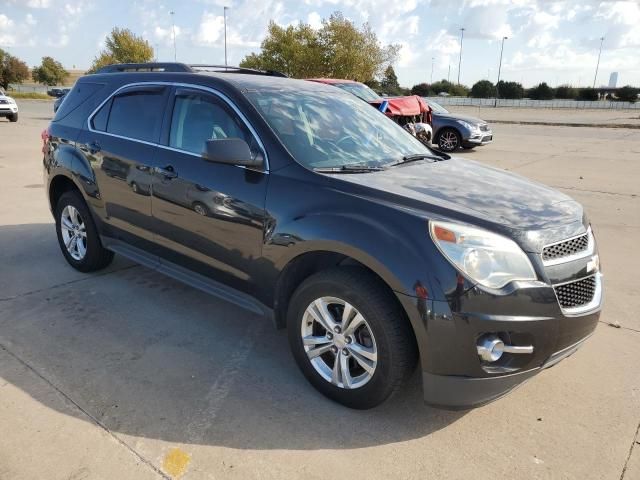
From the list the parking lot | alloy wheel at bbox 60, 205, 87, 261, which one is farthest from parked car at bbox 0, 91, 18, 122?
the parking lot

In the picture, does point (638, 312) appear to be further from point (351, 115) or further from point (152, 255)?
point (152, 255)

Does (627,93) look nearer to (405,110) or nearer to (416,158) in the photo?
(405,110)

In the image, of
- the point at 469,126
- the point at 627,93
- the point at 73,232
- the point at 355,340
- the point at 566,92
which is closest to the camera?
the point at 355,340

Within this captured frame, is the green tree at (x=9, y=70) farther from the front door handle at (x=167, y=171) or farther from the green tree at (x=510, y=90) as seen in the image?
the front door handle at (x=167, y=171)

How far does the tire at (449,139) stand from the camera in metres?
14.9

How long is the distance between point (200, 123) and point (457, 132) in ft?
40.2

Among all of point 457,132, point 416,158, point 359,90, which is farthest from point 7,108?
point 416,158

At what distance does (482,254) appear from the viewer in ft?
8.34

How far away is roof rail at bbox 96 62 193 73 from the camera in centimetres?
419

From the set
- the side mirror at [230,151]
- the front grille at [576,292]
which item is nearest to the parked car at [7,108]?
the side mirror at [230,151]

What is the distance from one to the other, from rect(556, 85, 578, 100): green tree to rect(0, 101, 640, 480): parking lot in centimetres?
7321

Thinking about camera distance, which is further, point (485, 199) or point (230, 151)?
point (230, 151)

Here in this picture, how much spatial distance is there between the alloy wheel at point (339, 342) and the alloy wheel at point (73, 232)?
9.34 ft

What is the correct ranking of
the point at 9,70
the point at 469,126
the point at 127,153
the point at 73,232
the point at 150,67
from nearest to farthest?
1. the point at 127,153
2. the point at 150,67
3. the point at 73,232
4. the point at 469,126
5. the point at 9,70
